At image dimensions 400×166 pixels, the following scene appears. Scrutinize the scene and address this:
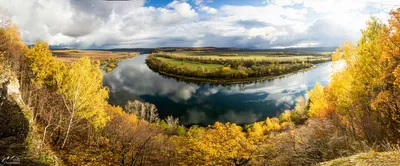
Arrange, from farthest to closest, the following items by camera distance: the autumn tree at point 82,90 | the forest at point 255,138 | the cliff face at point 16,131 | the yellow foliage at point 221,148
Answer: the autumn tree at point 82,90, the yellow foliage at point 221,148, the forest at point 255,138, the cliff face at point 16,131

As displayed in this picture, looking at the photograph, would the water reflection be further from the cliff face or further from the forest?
the cliff face

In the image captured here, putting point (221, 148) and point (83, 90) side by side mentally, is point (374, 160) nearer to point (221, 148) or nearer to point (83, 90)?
point (221, 148)

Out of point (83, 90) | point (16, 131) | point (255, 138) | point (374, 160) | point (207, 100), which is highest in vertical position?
point (83, 90)

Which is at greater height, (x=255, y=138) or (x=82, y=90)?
(x=82, y=90)

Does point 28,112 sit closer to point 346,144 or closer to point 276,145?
point 276,145

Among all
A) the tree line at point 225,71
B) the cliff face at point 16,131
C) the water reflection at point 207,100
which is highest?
the cliff face at point 16,131

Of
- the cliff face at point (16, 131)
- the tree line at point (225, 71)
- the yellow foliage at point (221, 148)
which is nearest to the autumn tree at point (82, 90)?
the cliff face at point (16, 131)

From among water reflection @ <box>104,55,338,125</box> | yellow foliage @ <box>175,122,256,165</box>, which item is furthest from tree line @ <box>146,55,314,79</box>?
yellow foliage @ <box>175,122,256,165</box>

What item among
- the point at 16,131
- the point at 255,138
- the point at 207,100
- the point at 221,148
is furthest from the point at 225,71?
the point at 16,131

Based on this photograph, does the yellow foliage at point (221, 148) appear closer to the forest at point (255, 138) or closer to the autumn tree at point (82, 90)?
the forest at point (255, 138)

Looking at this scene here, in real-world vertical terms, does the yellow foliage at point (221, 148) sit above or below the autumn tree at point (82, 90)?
below

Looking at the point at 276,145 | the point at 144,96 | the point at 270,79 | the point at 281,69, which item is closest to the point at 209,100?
the point at 144,96
